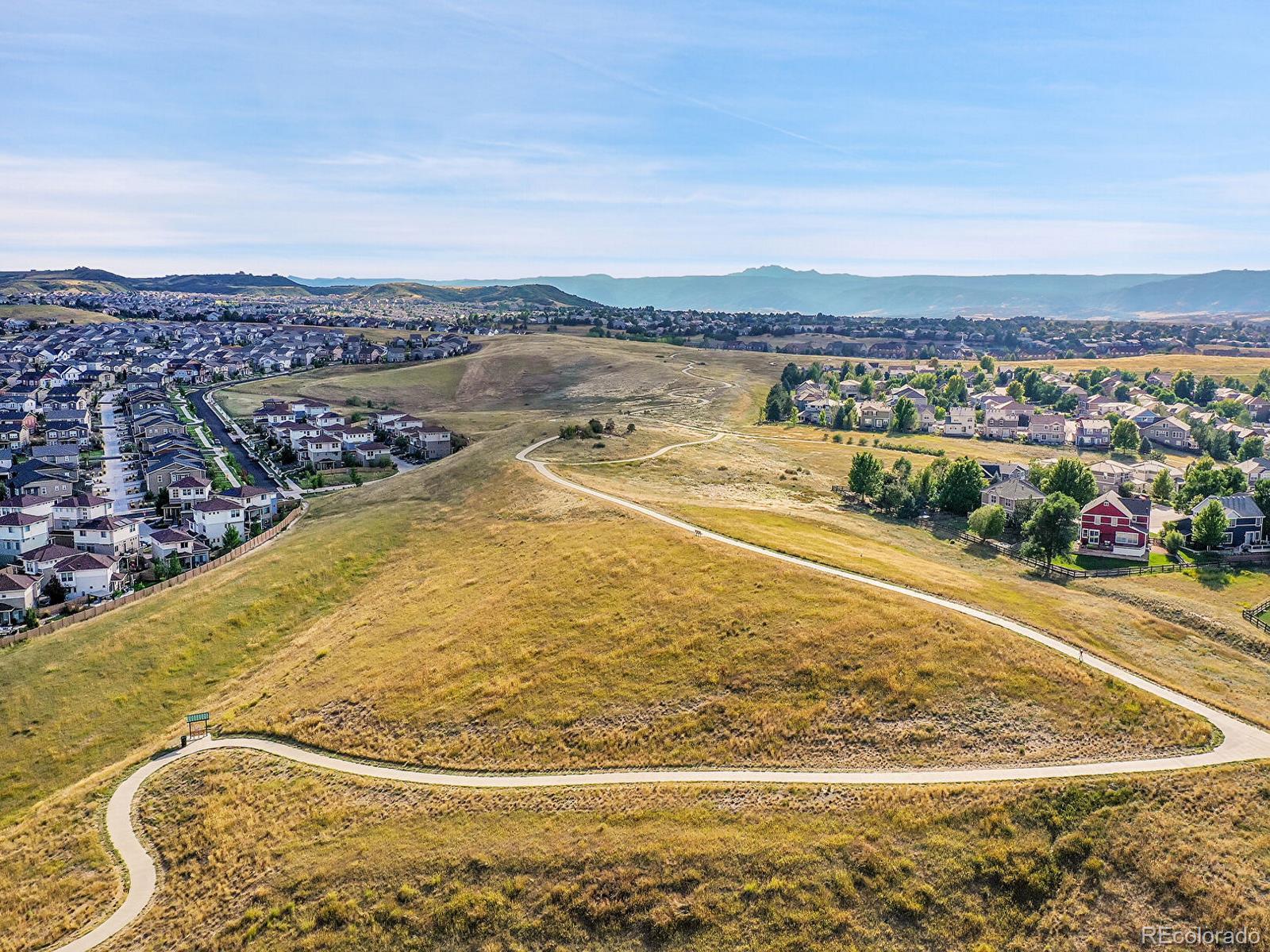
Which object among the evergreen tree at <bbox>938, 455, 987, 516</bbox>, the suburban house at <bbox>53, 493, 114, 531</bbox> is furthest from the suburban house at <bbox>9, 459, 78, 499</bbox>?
the evergreen tree at <bbox>938, 455, 987, 516</bbox>

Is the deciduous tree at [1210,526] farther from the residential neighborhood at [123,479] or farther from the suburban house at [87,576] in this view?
the suburban house at [87,576]

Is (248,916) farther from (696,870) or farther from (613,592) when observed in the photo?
(613,592)

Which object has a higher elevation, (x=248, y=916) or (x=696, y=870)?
(x=696, y=870)

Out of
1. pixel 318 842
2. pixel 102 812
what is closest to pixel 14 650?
pixel 102 812

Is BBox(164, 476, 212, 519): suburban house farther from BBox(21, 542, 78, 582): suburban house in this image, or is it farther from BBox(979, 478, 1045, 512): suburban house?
BBox(979, 478, 1045, 512): suburban house

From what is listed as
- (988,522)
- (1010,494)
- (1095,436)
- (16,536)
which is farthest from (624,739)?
(1095,436)

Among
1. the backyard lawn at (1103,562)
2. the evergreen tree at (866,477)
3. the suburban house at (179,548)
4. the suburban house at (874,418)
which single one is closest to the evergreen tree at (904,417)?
the suburban house at (874,418)
